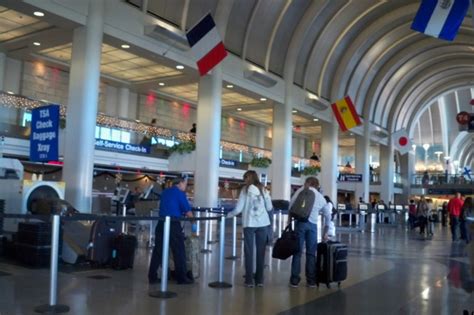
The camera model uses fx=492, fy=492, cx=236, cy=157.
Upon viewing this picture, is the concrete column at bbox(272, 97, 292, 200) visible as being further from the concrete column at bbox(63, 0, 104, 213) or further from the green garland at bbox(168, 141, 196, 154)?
the concrete column at bbox(63, 0, 104, 213)

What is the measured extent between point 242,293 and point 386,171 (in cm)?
3862

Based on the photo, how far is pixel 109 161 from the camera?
20.7 meters

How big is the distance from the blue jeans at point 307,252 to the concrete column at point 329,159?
80.5 ft

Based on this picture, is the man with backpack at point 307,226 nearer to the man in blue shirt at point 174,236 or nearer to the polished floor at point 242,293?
the polished floor at point 242,293

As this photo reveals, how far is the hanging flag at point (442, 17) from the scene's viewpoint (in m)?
11.3

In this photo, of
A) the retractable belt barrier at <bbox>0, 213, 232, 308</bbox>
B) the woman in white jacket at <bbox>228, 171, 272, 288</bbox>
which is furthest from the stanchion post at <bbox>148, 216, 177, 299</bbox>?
the woman in white jacket at <bbox>228, 171, 272, 288</bbox>

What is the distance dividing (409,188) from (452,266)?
136 ft

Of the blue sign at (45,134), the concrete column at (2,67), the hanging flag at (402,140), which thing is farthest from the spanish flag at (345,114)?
the blue sign at (45,134)

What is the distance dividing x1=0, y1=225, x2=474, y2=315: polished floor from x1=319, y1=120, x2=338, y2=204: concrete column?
73.4 feet

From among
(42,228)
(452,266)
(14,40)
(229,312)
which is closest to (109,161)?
(14,40)

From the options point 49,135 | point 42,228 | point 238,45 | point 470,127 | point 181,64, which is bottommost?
point 42,228

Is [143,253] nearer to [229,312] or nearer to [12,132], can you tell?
[229,312]

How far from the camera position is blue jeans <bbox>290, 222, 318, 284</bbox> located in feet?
23.8

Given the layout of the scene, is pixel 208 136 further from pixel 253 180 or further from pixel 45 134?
pixel 253 180
